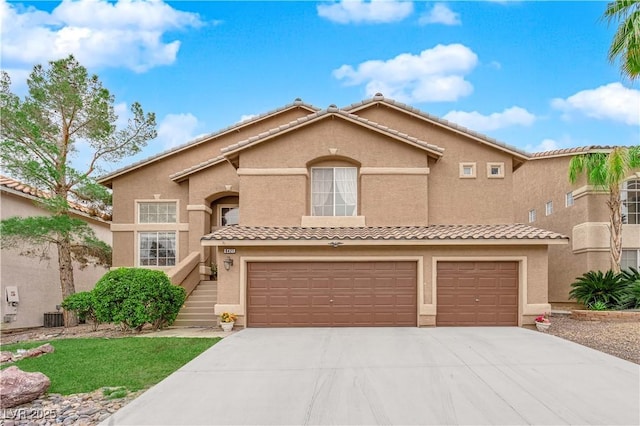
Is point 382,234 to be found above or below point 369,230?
below

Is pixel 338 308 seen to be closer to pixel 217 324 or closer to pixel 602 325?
pixel 217 324

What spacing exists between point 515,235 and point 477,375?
6563mm

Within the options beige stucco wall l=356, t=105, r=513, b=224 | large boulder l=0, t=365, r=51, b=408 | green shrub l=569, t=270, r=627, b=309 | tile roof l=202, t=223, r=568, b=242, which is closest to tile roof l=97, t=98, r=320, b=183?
tile roof l=202, t=223, r=568, b=242

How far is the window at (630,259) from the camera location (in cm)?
1839

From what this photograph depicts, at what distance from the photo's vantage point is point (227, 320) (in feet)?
44.7

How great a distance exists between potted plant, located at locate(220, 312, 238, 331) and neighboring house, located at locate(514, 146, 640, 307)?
12.4 metres

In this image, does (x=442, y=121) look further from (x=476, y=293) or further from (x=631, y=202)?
(x=631, y=202)

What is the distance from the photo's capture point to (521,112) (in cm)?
2947

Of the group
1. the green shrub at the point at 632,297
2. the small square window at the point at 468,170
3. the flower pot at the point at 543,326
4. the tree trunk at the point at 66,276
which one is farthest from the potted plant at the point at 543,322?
the tree trunk at the point at 66,276

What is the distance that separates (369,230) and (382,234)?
721mm

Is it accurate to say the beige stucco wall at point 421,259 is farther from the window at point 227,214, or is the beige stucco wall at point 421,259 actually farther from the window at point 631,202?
the window at point 631,202

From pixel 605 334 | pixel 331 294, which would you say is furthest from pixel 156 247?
pixel 605 334

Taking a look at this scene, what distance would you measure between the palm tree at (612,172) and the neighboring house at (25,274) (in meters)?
20.7

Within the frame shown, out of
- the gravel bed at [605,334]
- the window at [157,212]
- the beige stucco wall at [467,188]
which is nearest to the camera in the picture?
the gravel bed at [605,334]
